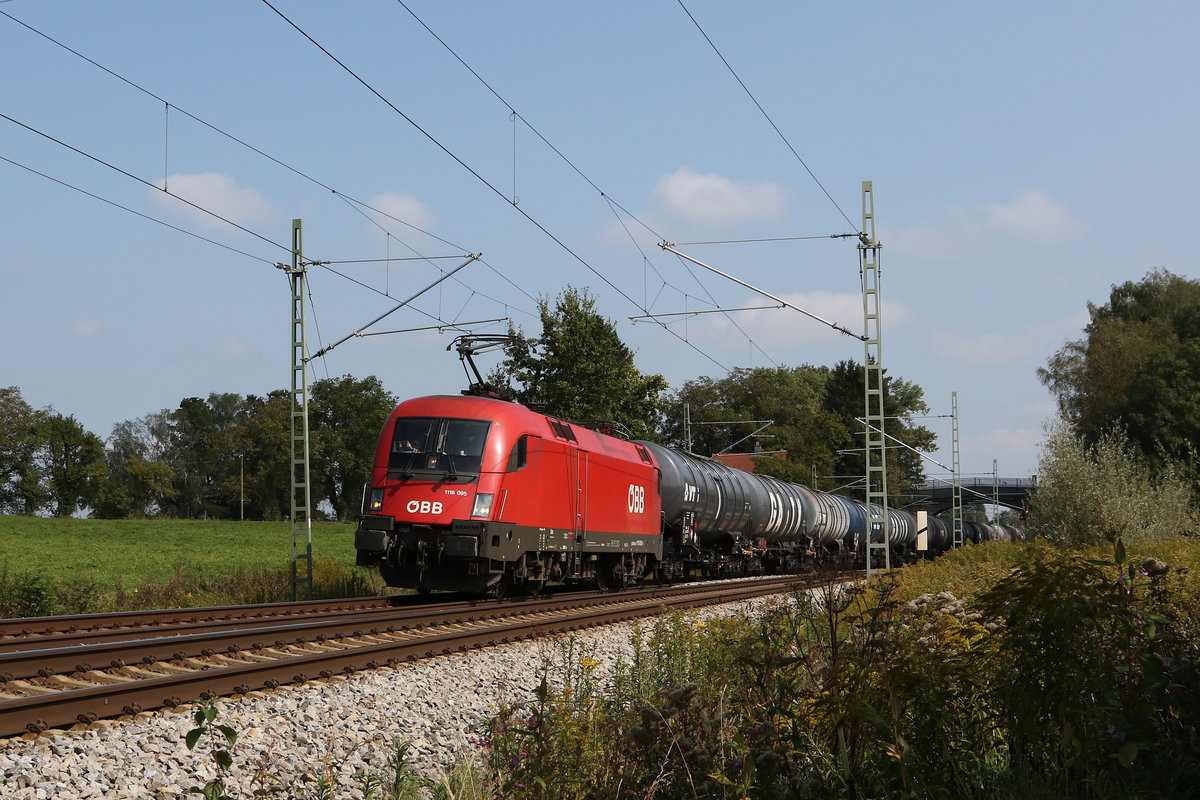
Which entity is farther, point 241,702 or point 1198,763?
point 241,702

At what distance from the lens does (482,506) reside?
17656 millimetres

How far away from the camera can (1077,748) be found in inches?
158

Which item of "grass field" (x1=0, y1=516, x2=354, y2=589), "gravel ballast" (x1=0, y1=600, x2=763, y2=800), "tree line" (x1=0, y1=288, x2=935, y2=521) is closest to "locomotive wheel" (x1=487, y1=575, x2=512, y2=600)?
"grass field" (x1=0, y1=516, x2=354, y2=589)

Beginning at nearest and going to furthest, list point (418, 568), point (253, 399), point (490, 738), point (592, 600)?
point (490, 738) → point (418, 568) → point (592, 600) → point (253, 399)

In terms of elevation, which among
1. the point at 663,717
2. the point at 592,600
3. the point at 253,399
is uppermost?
the point at 253,399

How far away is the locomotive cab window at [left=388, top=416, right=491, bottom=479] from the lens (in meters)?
18.0

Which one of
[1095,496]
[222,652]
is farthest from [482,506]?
[1095,496]

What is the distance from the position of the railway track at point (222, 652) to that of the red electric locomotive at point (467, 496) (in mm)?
929

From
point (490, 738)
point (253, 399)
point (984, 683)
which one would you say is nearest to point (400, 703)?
point (490, 738)

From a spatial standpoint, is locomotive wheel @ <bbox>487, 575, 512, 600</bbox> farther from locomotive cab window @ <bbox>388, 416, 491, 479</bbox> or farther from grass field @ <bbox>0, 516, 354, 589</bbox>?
grass field @ <bbox>0, 516, 354, 589</bbox>

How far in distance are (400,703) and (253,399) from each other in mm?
143034

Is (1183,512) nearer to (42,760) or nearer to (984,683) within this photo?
(984,683)

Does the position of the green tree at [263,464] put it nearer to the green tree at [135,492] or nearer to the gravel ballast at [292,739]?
the green tree at [135,492]

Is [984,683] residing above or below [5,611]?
above
